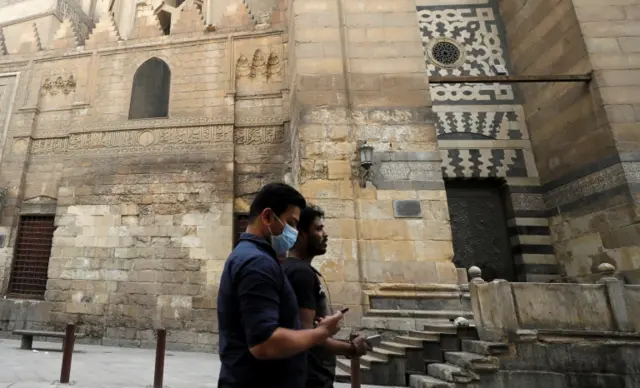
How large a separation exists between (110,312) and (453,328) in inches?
315

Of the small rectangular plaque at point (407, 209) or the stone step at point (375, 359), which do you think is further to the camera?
the small rectangular plaque at point (407, 209)

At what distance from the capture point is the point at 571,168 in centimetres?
754

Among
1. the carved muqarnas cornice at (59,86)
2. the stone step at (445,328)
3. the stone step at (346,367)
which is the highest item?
the carved muqarnas cornice at (59,86)

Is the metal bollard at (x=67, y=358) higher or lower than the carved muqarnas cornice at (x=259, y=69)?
lower

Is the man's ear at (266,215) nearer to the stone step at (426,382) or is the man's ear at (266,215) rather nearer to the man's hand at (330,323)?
the man's hand at (330,323)

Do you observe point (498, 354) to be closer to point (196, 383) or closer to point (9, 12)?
point (196, 383)

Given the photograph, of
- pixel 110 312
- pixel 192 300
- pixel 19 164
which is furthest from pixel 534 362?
pixel 19 164

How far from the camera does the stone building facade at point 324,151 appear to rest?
253 inches

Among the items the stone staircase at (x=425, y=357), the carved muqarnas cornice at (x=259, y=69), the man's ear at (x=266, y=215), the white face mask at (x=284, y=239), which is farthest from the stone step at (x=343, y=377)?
the carved muqarnas cornice at (x=259, y=69)

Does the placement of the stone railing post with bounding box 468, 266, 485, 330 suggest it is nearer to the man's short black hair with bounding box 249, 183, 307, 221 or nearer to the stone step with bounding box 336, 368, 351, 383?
the stone step with bounding box 336, 368, 351, 383

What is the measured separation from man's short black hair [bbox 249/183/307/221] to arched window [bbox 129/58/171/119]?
986 cm

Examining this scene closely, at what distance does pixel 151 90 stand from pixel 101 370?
8107 millimetres

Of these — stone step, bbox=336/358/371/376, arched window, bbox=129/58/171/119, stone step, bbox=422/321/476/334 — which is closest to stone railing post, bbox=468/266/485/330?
stone step, bbox=422/321/476/334

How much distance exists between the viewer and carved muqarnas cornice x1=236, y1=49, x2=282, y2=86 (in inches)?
400
